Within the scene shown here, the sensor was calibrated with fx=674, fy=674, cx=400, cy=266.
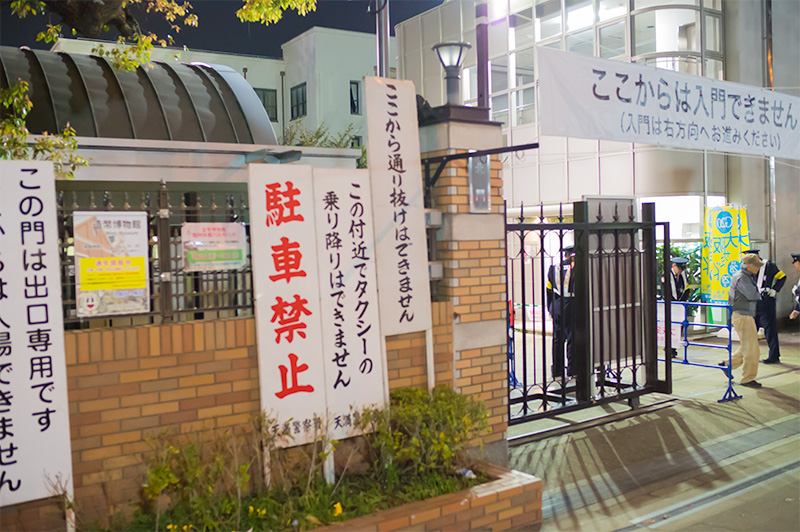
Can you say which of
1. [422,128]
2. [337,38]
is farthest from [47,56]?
[337,38]

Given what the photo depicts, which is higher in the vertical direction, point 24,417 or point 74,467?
point 24,417

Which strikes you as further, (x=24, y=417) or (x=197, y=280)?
(x=197, y=280)

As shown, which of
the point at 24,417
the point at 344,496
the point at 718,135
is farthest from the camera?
the point at 718,135

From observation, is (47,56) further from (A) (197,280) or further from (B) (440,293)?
(B) (440,293)

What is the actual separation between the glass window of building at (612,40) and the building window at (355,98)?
1993 cm

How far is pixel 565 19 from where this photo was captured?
19234 millimetres

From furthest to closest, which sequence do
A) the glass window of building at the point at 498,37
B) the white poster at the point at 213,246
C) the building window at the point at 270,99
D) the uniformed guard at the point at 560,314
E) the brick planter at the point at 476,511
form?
the building window at the point at 270,99
the glass window of building at the point at 498,37
the uniformed guard at the point at 560,314
the white poster at the point at 213,246
the brick planter at the point at 476,511

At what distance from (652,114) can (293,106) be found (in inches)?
1266

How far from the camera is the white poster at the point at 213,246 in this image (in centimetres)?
501

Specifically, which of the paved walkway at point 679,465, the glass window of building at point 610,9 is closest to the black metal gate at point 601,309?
the paved walkway at point 679,465

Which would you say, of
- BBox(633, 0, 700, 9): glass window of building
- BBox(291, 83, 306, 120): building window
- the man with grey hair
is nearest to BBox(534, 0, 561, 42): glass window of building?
BBox(633, 0, 700, 9): glass window of building

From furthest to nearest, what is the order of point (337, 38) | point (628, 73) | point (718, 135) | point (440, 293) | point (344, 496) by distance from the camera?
point (337, 38), point (718, 135), point (628, 73), point (440, 293), point (344, 496)

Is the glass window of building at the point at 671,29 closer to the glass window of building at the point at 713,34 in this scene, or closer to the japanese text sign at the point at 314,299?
the glass window of building at the point at 713,34

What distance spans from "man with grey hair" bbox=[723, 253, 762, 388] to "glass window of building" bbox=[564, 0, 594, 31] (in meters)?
10.6
